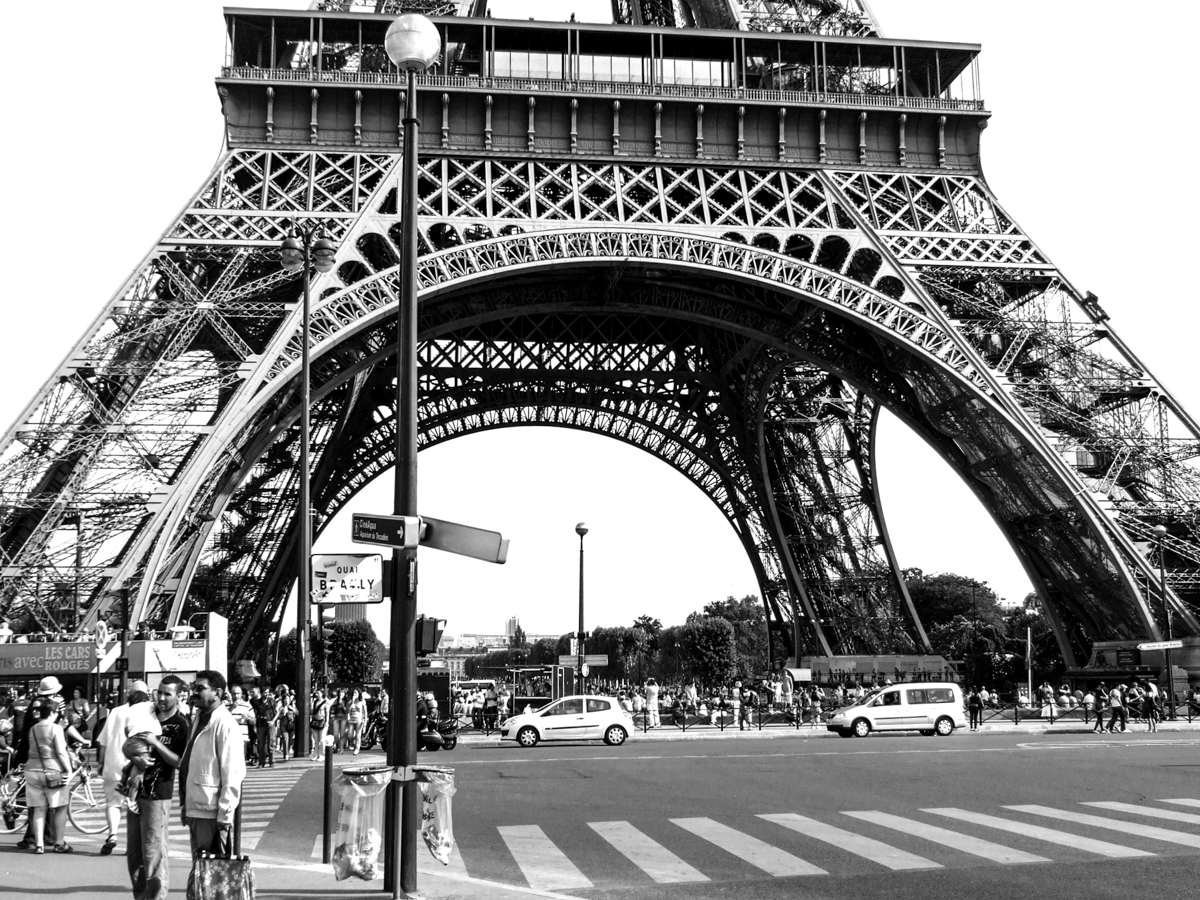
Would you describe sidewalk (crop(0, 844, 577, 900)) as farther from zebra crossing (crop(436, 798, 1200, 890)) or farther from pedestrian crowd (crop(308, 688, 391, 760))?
pedestrian crowd (crop(308, 688, 391, 760))

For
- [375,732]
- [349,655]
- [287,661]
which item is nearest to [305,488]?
[375,732]

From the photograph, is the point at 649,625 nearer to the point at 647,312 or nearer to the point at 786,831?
the point at 647,312

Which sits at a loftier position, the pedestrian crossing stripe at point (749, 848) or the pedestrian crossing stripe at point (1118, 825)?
the pedestrian crossing stripe at point (749, 848)

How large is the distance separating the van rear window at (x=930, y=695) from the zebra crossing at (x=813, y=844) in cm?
2071

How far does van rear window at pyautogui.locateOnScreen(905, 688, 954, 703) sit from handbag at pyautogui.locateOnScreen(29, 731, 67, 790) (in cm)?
2719

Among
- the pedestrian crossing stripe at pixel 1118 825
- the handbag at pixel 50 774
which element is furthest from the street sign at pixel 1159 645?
the handbag at pixel 50 774

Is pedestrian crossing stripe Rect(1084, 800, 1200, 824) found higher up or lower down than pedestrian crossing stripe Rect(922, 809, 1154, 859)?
lower down

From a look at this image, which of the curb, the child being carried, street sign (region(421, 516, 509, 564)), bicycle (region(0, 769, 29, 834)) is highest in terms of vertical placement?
street sign (region(421, 516, 509, 564))

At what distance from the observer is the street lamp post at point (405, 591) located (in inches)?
375

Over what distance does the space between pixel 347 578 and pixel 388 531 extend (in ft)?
22.9

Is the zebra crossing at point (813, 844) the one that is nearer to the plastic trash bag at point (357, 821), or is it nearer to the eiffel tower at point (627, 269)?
the plastic trash bag at point (357, 821)

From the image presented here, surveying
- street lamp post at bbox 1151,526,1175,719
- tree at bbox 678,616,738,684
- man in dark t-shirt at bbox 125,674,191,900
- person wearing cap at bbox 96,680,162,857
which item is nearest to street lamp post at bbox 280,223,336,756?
person wearing cap at bbox 96,680,162,857

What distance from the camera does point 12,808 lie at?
49.7 ft

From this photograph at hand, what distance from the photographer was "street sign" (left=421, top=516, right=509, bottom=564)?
31.6 ft
